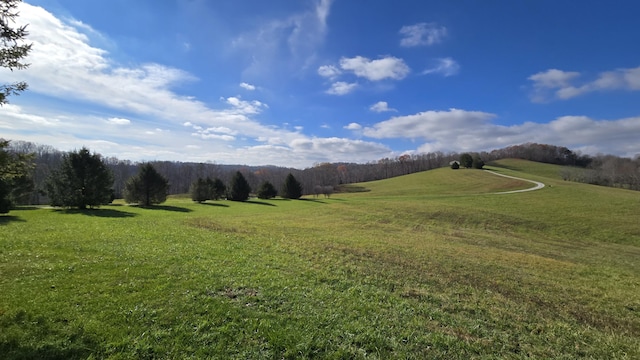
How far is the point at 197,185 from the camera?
160ft

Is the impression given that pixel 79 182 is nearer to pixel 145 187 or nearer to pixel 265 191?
pixel 145 187

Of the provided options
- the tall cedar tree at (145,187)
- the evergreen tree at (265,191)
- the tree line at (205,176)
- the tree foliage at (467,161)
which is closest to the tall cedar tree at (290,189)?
the tree line at (205,176)

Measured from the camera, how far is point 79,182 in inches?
1175

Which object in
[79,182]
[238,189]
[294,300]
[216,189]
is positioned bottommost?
[294,300]

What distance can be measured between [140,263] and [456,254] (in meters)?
14.7

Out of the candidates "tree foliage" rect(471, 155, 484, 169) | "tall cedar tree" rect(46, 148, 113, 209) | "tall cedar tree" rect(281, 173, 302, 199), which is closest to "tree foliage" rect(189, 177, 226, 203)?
"tall cedar tree" rect(281, 173, 302, 199)

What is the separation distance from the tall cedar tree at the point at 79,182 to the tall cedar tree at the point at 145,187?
9062 mm

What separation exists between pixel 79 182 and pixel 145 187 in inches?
442

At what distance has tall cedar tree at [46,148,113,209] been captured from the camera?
29.2 meters

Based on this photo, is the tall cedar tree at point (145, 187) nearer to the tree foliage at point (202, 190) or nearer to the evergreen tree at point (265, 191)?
the tree foliage at point (202, 190)

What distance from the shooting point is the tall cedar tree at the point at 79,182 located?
29.2 m

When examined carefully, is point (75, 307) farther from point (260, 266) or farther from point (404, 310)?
point (404, 310)

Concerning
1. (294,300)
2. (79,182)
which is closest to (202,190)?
(79,182)

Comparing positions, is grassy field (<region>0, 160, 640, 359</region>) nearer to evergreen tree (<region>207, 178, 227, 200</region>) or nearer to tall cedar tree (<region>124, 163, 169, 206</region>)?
tall cedar tree (<region>124, 163, 169, 206</region>)
